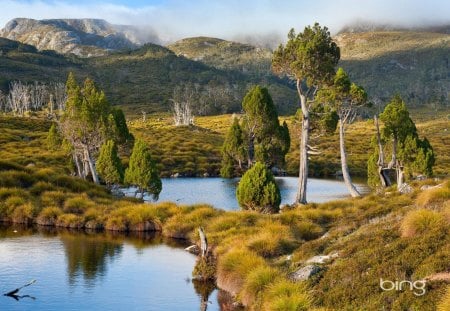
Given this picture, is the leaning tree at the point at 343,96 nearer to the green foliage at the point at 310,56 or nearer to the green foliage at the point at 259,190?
the green foliage at the point at 310,56

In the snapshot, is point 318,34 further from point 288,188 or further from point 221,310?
point 288,188

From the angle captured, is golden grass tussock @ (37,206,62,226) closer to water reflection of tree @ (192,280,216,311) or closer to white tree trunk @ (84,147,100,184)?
white tree trunk @ (84,147,100,184)

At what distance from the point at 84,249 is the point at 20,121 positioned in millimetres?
114271

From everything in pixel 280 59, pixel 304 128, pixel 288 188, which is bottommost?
pixel 288 188

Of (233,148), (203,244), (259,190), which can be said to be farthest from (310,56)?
(233,148)

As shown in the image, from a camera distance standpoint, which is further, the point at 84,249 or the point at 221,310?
the point at 84,249

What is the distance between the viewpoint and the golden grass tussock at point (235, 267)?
25.4 meters

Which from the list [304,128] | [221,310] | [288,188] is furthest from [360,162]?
[221,310]

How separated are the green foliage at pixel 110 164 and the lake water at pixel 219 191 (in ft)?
34.5

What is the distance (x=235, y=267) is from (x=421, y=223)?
8835mm

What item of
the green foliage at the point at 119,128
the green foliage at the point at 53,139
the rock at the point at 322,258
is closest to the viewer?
the rock at the point at 322,258

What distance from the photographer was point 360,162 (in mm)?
123938

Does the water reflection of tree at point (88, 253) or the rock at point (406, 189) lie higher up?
the rock at point (406, 189)

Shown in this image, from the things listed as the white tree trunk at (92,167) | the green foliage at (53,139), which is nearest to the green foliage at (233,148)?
the green foliage at (53,139)
